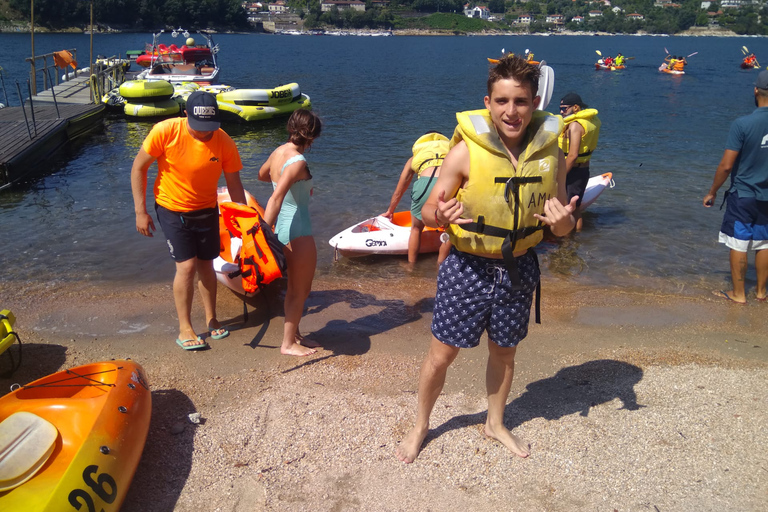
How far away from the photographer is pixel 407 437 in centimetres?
347

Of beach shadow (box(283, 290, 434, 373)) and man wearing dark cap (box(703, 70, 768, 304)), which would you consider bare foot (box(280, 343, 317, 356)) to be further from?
man wearing dark cap (box(703, 70, 768, 304))

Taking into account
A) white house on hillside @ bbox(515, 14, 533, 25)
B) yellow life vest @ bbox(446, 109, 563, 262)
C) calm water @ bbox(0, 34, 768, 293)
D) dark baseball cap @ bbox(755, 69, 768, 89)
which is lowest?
calm water @ bbox(0, 34, 768, 293)

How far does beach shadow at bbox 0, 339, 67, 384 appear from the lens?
443cm

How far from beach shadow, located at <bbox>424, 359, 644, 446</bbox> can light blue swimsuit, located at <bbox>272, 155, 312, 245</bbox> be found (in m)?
1.80

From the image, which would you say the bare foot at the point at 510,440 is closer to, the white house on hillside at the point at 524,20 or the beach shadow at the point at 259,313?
the beach shadow at the point at 259,313

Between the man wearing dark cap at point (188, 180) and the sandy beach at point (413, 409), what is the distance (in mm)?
891

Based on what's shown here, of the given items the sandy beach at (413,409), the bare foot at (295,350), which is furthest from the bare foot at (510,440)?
the bare foot at (295,350)

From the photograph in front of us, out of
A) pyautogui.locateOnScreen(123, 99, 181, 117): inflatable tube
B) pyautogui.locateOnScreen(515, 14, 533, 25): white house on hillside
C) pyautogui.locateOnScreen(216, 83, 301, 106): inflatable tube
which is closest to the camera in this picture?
pyautogui.locateOnScreen(123, 99, 181, 117): inflatable tube

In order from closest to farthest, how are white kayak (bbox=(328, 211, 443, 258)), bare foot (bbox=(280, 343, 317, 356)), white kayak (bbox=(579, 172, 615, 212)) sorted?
1. bare foot (bbox=(280, 343, 317, 356))
2. white kayak (bbox=(328, 211, 443, 258))
3. white kayak (bbox=(579, 172, 615, 212))

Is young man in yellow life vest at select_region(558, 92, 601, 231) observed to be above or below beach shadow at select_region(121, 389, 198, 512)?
above

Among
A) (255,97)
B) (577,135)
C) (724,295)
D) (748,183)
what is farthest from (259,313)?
(255,97)

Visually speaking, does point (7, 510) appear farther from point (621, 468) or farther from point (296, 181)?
point (621, 468)

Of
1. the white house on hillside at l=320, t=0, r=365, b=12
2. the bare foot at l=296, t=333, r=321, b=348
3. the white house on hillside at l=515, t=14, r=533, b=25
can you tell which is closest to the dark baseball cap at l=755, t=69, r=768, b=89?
the bare foot at l=296, t=333, r=321, b=348

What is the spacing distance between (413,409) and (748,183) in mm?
3844
